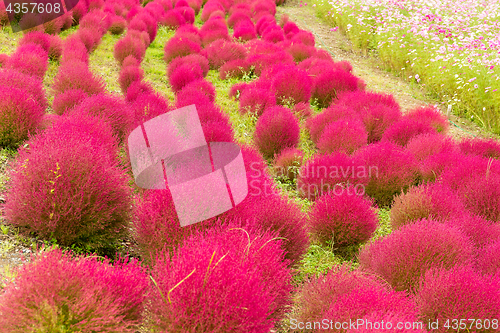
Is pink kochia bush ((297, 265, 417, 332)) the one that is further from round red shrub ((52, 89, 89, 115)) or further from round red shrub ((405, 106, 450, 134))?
round red shrub ((405, 106, 450, 134))

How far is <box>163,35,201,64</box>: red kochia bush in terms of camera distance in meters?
7.26

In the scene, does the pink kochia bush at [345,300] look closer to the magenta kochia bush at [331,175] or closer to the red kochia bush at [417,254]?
the red kochia bush at [417,254]

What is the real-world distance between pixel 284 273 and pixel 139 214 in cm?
107

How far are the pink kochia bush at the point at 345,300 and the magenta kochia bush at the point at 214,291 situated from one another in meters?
0.33

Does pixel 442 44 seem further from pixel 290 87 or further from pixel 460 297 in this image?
pixel 460 297

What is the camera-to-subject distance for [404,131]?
16.7 ft

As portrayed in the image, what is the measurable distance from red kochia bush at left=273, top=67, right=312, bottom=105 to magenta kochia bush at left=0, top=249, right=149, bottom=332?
14.2ft

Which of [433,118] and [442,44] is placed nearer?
[433,118]

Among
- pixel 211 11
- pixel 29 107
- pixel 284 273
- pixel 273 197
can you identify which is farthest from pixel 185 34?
pixel 284 273

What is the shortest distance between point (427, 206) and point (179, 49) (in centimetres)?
543

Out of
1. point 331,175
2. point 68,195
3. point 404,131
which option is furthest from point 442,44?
point 68,195

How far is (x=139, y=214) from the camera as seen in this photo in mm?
2682

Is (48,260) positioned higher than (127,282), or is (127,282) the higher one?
(48,260)

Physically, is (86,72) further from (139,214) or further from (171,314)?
(171,314)
